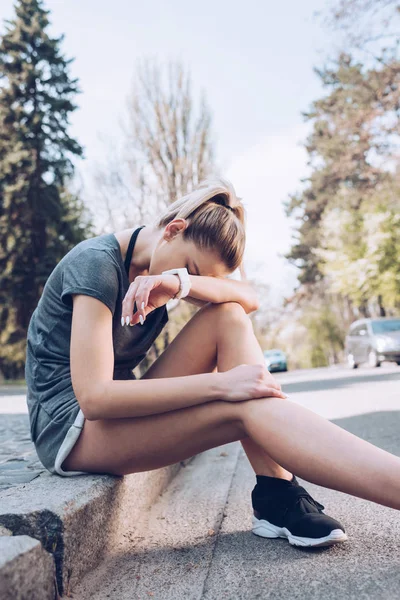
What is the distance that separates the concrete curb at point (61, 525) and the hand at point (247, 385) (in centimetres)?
55

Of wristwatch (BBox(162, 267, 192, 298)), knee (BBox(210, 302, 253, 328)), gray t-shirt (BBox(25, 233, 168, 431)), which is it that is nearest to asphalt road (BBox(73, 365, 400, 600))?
gray t-shirt (BBox(25, 233, 168, 431))

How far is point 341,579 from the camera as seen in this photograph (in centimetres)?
162

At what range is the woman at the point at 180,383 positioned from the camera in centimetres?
179

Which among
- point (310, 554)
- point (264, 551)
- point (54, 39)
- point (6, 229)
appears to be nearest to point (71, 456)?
point (264, 551)

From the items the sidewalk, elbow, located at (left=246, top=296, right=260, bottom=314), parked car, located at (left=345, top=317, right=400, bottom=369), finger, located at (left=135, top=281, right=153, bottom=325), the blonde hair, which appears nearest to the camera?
the sidewalk

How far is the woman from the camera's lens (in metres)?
1.79

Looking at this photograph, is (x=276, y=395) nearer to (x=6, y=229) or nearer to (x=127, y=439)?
(x=127, y=439)

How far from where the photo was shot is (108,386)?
→ 188 cm

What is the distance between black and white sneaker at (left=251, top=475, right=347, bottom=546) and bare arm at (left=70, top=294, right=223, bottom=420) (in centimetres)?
46

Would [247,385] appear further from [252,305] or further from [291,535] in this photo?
[252,305]

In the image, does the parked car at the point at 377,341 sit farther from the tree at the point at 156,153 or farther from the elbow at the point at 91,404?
the elbow at the point at 91,404

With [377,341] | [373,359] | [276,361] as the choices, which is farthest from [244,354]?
[276,361]

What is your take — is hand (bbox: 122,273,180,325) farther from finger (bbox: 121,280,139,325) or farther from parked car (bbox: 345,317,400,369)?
parked car (bbox: 345,317,400,369)

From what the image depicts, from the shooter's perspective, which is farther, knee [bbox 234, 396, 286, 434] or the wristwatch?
the wristwatch
